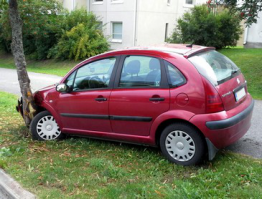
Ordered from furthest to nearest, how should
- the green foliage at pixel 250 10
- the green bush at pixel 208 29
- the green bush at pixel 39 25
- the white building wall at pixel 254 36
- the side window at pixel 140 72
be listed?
the green bush at pixel 39 25 → the white building wall at pixel 254 36 → the green bush at pixel 208 29 → the green foliage at pixel 250 10 → the side window at pixel 140 72

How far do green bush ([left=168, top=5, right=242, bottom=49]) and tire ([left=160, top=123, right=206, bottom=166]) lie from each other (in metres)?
14.6

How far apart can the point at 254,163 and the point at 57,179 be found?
2637 millimetres

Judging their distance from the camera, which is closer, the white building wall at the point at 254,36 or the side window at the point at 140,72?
the side window at the point at 140,72

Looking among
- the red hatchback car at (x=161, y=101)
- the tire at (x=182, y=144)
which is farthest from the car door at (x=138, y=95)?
the tire at (x=182, y=144)

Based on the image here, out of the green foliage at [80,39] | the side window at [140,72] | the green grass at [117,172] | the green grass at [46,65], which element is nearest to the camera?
the green grass at [117,172]

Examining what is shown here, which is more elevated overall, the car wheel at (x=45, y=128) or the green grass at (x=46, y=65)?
the car wheel at (x=45, y=128)

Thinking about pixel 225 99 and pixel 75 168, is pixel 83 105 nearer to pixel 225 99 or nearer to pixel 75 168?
pixel 75 168

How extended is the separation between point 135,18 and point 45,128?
59.4 ft

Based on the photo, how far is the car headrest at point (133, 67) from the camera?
4.71 metres

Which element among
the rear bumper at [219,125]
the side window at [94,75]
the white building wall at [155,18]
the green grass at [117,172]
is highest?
the white building wall at [155,18]

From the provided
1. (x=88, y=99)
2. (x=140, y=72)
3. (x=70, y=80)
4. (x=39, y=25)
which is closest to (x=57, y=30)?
(x=39, y=25)

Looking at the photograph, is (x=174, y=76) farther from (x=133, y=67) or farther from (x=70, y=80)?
(x=70, y=80)

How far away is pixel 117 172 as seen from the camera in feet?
13.6

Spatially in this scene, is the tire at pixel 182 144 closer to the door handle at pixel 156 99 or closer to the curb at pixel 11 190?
the door handle at pixel 156 99
